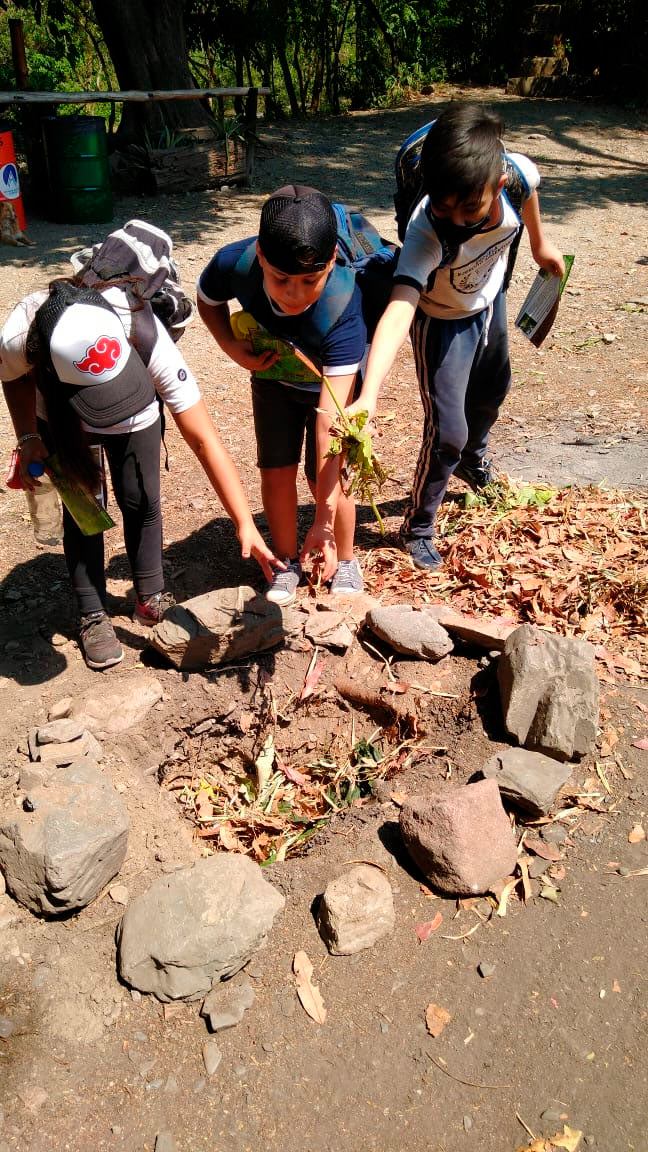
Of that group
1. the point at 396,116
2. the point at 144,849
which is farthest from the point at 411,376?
the point at 396,116

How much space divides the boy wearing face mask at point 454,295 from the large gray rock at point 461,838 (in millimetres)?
1168

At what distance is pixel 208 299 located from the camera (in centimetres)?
309

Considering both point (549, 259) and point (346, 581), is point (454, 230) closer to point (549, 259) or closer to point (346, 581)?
point (549, 259)

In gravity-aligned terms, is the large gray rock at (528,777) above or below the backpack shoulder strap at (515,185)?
below

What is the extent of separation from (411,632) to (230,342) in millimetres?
1186

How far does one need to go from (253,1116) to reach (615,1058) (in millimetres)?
867

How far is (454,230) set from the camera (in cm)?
300

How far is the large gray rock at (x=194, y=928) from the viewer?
2340 millimetres

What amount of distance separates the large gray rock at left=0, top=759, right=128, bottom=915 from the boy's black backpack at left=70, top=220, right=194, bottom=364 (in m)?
1.34

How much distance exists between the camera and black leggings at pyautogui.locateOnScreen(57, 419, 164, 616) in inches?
118

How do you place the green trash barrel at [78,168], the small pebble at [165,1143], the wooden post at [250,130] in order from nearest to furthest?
the small pebble at [165,1143] < the green trash barrel at [78,168] < the wooden post at [250,130]

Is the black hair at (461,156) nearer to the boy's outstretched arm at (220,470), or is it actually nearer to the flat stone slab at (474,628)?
the boy's outstretched arm at (220,470)

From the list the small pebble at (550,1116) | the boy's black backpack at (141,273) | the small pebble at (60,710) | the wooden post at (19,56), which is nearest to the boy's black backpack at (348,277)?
the boy's black backpack at (141,273)

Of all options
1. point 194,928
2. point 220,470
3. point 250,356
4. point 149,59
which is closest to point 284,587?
point 220,470
